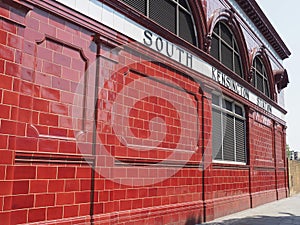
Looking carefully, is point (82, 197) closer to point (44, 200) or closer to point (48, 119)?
point (44, 200)

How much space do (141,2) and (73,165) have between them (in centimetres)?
382

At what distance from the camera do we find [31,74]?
481cm

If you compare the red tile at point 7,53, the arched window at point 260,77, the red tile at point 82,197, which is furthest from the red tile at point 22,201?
the arched window at point 260,77

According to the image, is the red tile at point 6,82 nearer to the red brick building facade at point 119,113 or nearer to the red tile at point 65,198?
the red brick building facade at point 119,113

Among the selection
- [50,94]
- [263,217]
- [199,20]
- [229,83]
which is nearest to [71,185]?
[50,94]

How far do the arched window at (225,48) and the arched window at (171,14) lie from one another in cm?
146

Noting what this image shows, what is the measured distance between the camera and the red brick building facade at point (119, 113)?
4.64m

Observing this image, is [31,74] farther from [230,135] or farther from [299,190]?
[299,190]

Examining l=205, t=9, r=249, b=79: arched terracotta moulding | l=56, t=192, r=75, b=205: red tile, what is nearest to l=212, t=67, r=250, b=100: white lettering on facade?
l=205, t=9, r=249, b=79: arched terracotta moulding

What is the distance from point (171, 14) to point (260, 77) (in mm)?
8004

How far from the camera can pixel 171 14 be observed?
8.39 meters

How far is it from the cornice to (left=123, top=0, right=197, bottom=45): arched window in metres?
3.89

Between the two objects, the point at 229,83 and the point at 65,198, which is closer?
the point at 65,198

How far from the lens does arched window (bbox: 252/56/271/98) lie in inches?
563
